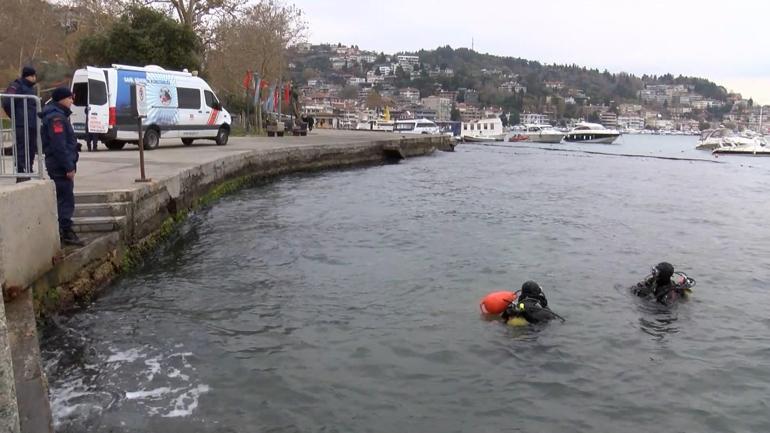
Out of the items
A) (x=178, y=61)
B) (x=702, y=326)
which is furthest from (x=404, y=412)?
(x=178, y=61)

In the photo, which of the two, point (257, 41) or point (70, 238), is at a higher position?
point (257, 41)

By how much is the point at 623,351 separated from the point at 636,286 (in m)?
2.57

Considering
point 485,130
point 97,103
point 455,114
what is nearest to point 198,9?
point 97,103

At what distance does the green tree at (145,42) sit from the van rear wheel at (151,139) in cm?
1359

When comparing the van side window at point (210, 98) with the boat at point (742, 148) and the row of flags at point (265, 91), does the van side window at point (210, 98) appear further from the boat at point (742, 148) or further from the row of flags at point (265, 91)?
the boat at point (742, 148)

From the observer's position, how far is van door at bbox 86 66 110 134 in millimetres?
18219

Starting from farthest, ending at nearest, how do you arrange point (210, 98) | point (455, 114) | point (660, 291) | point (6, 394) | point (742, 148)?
point (455, 114), point (742, 148), point (210, 98), point (660, 291), point (6, 394)

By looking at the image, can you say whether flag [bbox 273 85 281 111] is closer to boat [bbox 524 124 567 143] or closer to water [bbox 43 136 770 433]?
water [bbox 43 136 770 433]

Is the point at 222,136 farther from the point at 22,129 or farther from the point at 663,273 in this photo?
the point at 663,273

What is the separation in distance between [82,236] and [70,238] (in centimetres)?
56

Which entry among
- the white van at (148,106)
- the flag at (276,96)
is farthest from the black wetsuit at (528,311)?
the flag at (276,96)

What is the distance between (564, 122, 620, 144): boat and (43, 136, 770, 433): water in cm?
7342

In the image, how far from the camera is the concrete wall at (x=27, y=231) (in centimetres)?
652

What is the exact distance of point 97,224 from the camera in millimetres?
9242
